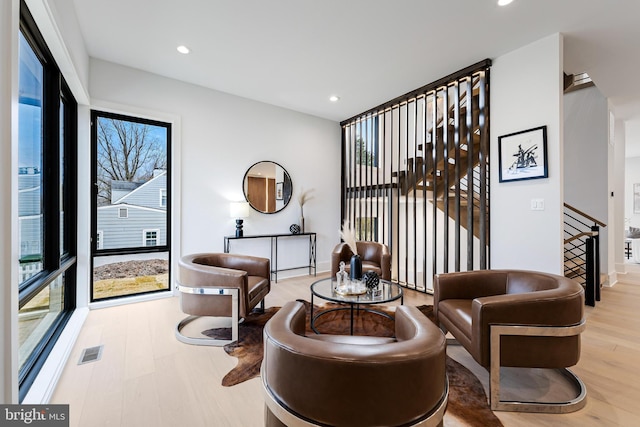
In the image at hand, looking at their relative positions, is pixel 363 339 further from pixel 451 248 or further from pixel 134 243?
pixel 451 248

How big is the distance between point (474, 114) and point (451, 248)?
7.91ft

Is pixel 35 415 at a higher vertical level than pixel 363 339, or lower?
lower

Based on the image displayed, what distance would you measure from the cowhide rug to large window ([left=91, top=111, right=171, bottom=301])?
162cm

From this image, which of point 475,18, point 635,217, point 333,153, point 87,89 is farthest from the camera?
point 635,217

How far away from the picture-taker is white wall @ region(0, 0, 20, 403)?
46.5 inches

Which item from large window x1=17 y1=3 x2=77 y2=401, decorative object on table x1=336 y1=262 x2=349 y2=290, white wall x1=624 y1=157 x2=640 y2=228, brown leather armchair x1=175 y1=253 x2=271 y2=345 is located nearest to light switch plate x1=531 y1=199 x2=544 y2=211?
decorative object on table x1=336 y1=262 x2=349 y2=290

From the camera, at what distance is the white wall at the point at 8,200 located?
1181 millimetres

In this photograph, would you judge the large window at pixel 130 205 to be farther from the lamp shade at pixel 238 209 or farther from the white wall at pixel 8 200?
the white wall at pixel 8 200

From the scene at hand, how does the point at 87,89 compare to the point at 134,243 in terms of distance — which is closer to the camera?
the point at 87,89

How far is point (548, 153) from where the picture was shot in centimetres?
287

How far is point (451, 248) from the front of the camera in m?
5.10

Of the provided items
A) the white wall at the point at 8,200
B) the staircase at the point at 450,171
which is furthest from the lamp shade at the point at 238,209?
the white wall at the point at 8,200

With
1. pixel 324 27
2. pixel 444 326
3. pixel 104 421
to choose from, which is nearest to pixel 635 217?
pixel 444 326

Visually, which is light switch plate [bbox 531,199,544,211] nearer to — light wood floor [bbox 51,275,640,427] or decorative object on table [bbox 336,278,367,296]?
light wood floor [bbox 51,275,640,427]
